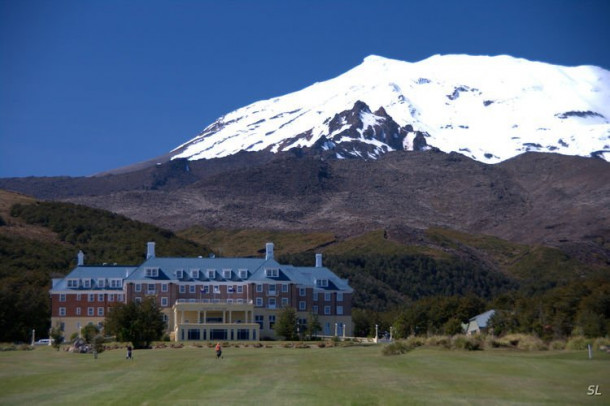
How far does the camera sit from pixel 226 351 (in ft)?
241

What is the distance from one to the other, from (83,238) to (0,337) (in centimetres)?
8347

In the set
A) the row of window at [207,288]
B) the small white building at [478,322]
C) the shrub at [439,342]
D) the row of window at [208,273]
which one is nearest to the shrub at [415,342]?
the shrub at [439,342]

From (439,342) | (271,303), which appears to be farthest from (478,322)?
(439,342)

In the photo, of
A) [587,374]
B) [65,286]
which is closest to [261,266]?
[65,286]

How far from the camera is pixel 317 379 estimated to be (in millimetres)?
49250

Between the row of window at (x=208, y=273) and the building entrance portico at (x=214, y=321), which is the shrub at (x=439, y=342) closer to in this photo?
the building entrance portico at (x=214, y=321)

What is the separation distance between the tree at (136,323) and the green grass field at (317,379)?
720 inches

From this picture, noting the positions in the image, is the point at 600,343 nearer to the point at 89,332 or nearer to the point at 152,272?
the point at 89,332

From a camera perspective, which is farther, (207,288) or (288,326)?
(207,288)

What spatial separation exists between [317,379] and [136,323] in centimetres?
3800

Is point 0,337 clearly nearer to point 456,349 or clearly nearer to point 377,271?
point 456,349

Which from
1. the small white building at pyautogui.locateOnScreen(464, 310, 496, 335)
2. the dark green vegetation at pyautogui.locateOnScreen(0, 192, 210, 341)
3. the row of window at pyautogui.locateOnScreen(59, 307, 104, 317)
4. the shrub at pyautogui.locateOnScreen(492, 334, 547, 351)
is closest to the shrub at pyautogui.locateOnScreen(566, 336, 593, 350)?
the shrub at pyautogui.locateOnScreen(492, 334, 547, 351)

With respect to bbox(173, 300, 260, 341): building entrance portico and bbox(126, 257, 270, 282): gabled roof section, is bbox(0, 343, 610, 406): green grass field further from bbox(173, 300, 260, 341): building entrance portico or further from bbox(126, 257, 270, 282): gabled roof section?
bbox(126, 257, 270, 282): gabled roof section

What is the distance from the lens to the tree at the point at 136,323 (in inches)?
3337
